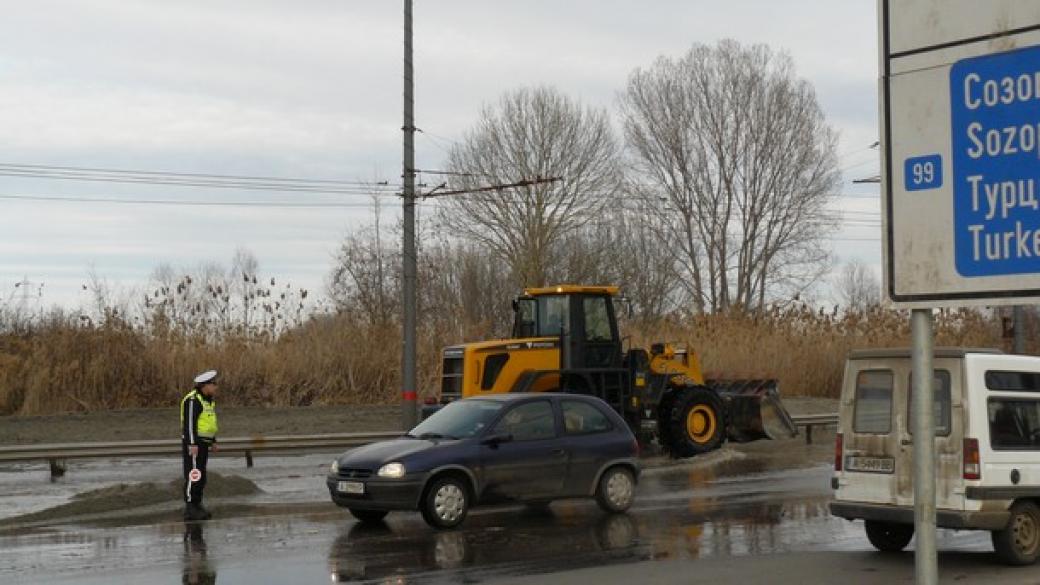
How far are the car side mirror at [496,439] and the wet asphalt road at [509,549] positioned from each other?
3.29 feet

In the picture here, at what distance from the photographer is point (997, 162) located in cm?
365

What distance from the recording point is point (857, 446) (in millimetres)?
12867

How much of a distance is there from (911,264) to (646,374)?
780 inches

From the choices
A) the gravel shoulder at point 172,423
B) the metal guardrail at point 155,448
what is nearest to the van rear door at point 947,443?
the metal guardrail at point 155,448

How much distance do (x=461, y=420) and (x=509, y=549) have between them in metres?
2.71

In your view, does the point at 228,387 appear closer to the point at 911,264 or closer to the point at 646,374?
the point at 646,374

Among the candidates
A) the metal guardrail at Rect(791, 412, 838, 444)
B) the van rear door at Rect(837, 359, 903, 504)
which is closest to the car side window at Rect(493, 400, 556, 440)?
the van rear door at Rect(837, 359, 903, 504)

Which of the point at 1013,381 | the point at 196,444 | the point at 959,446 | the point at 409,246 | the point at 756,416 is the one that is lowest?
the point at 756,416

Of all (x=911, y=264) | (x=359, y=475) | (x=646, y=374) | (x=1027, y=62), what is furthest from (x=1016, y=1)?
(x=646, y=374)

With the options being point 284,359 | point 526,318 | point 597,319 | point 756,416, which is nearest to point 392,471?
point 597,319

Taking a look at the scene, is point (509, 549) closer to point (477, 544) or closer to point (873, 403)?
point (477, 544)

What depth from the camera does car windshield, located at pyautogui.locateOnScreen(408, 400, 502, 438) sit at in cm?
1554

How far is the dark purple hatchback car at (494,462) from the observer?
1472 centimetres

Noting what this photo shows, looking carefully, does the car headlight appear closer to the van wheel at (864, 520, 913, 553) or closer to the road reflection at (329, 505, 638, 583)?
the road reflection at (329, 505, 638, 583)
